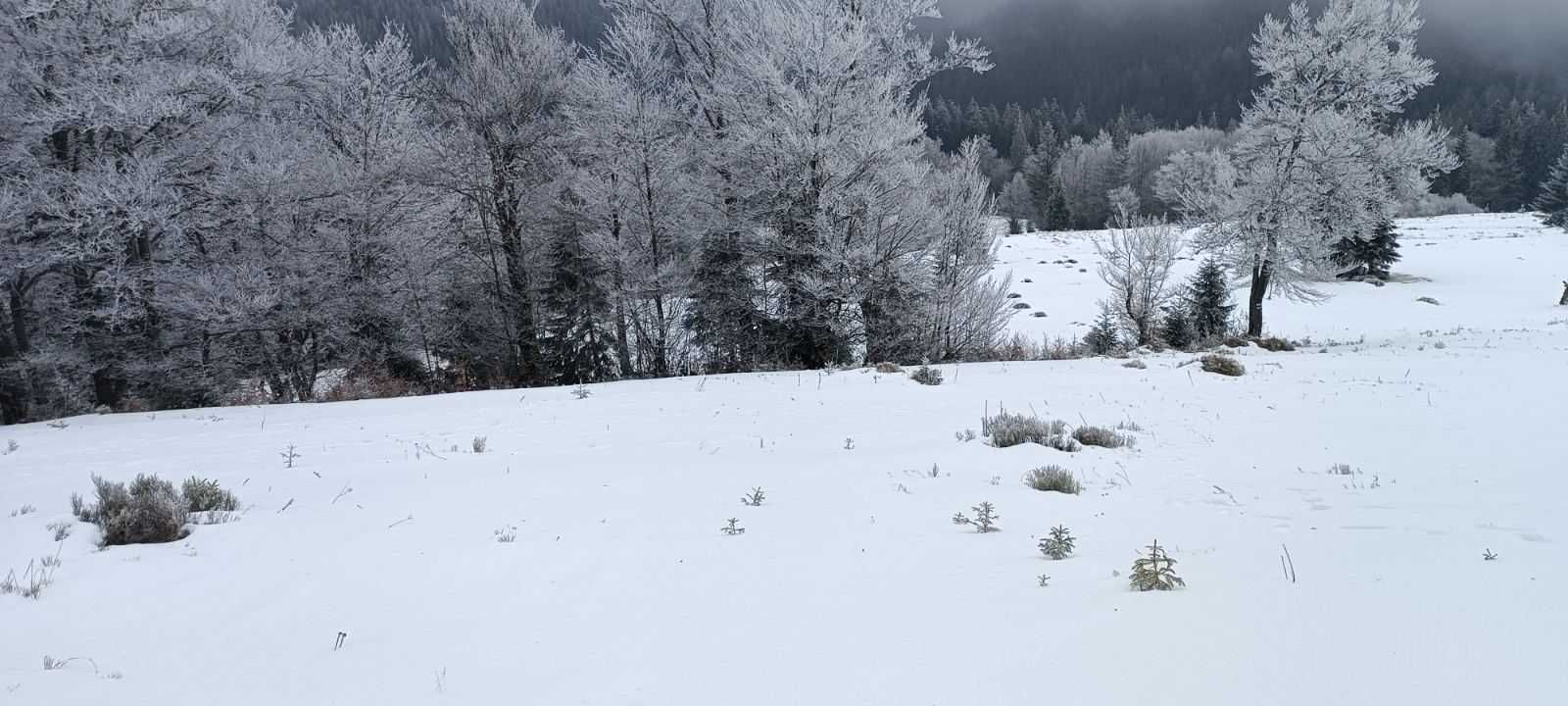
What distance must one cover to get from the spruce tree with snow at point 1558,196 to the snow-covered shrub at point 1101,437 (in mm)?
65335

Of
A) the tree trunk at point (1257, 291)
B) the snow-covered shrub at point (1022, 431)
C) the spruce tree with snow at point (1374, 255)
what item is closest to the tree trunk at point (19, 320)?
the snow-covered shrub at point (1022, 431)

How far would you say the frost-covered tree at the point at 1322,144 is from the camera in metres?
18.4

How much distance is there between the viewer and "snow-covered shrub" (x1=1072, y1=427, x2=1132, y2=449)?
6.02 metres

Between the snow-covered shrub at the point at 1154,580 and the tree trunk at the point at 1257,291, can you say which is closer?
the snow-covered shrub at the point at 1154,580

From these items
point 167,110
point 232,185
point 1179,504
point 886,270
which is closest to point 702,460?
point 1179,504

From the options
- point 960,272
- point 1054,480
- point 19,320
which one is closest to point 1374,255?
point 960,272

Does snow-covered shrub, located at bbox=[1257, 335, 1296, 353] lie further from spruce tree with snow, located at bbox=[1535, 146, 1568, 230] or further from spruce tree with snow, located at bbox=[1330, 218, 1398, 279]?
spruce tree with snow, located at bbox=[1535, 146, 1568, 230]

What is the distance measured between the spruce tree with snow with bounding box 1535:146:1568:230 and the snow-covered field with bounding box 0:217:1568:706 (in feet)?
204

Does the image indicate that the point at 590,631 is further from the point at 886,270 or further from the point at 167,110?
the point at 167,110

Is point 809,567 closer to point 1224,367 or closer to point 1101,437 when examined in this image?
point 1101,437

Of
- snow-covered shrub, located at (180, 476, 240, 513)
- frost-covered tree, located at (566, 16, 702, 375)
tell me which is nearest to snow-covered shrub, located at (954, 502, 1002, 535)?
snow-covered shrub, located at (180, 476, 240, 513)

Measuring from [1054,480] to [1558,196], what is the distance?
230 feet

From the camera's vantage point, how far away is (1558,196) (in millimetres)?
49562

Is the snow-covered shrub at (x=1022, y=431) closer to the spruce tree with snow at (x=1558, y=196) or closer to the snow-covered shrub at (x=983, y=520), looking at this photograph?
the snow-covered shrub at (x=983, y=520)
